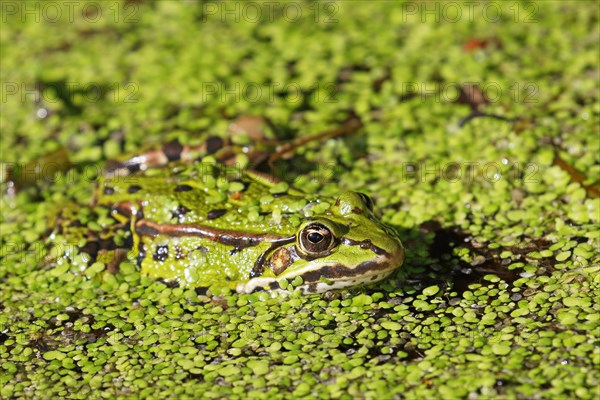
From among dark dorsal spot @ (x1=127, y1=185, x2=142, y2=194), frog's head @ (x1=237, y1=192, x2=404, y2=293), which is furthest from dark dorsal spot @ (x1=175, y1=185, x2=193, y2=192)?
frog's head @ (x1=237, y1=192, x2=404, y2=293)

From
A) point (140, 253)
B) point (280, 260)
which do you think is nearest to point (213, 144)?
point (140, 253)

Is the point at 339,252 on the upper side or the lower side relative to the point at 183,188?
lower

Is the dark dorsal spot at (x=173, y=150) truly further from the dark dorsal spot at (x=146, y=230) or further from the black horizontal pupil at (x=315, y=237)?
the black horizontal pupil at (x=315, y=237)

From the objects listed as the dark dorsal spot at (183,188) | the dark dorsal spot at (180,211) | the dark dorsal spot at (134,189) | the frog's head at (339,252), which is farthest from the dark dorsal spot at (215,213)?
the dark dorsal spot at (134,189)

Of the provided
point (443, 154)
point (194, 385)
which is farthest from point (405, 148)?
point (194, 385)

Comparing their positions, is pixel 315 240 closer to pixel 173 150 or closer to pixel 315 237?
pixel 315 237

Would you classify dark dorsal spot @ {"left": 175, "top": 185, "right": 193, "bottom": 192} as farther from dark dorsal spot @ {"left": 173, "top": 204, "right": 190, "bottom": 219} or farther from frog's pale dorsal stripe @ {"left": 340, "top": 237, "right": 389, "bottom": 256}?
frog's pale dorsal stripe @ {"left": 340, "top": 237, "right": 389, "bottom": 256}

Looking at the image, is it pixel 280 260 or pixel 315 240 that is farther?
pixel 280 260
